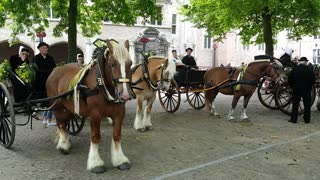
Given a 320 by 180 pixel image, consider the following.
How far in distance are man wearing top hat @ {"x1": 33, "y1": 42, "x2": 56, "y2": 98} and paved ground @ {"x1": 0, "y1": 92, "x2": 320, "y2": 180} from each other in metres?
1.19

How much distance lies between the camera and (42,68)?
8633 millimetres

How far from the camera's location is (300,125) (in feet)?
37.3

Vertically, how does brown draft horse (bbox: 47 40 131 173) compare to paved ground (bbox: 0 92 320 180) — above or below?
above

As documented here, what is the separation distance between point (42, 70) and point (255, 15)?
602 inches

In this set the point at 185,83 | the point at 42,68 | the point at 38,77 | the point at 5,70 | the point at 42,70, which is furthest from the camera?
the point at 185,83

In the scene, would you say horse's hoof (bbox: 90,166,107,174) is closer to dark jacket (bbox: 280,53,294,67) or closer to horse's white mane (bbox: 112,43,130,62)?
horse's white mane (bbox: 112,43,130,62)

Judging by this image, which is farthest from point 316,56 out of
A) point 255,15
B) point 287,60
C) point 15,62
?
point 15,62

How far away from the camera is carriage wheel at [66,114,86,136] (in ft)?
27.6

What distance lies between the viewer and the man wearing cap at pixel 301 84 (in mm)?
11516

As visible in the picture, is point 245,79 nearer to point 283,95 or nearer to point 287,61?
point 283,95

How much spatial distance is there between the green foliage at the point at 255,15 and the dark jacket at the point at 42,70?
10229 millimetres

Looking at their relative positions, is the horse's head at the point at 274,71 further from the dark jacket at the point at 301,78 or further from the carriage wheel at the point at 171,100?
the carriage wheel at the point at 171,100

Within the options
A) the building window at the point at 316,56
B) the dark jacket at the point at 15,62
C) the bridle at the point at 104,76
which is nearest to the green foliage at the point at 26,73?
the dark jacket at the point at 15,62

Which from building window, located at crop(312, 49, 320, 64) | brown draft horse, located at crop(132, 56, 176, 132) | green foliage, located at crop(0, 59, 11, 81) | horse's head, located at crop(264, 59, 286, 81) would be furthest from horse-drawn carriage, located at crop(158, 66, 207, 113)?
building window, located at crop(312, 49, 320, 64)
